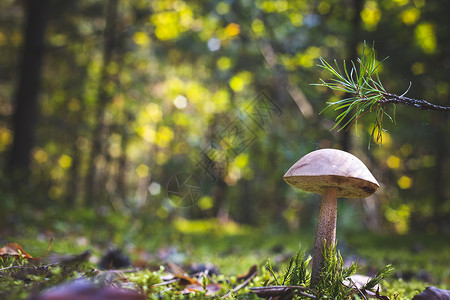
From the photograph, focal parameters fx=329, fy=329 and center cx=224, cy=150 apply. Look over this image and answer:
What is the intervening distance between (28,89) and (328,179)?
7328 mm

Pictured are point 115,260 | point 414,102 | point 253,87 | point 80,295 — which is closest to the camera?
point 80,295

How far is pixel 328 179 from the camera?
5.49 ft

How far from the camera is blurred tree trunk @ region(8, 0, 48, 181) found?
6992 mm

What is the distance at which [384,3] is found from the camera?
5.29 m

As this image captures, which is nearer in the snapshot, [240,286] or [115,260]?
[240,286]

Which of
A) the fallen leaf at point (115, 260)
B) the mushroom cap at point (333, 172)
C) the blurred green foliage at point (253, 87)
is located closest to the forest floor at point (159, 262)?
the fallen leaf at point (115, 260)

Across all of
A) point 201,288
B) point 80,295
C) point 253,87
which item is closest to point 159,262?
point 201,288

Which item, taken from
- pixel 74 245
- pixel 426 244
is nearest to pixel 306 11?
pixel 426 244

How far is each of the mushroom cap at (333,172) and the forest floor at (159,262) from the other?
14.5 inches

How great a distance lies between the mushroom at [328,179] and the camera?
1569mm

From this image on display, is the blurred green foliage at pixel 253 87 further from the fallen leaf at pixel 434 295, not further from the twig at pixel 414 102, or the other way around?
the fallen leaf at pixel 434 295

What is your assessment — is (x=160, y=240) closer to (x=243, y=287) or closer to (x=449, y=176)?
(x=243, y=287)

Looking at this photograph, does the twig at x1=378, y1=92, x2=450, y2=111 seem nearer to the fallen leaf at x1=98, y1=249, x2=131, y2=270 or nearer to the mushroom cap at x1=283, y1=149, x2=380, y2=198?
the mushroom cap at x1=283, y1=149, x2=380, y2=198

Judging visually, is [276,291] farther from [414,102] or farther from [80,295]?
[414,102]
